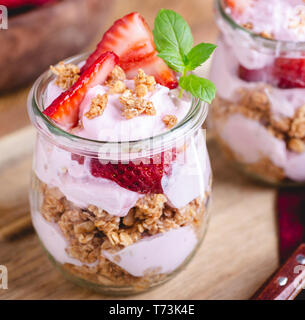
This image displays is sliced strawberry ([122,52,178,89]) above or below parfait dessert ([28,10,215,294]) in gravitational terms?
above

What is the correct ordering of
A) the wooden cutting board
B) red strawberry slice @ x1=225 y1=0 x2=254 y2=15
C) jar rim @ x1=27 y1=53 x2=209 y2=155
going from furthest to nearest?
red strawberry slice @ x1=225 y1=0 x2=254 y2=15, the wooden cutting board, jar rim @ x1=27 y1=53 x2=209 y2=155

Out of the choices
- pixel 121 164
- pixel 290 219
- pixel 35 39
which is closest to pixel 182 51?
pixel 121 164

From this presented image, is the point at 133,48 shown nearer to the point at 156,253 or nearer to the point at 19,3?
the point at 156,253

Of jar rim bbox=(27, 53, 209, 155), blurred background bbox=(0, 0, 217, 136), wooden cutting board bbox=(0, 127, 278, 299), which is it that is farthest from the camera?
blurred background bbox=(0, 0, 217, 136)

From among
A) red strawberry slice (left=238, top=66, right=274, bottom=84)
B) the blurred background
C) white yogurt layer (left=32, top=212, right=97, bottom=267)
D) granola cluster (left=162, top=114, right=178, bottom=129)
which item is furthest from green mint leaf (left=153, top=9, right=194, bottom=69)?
the blurred background

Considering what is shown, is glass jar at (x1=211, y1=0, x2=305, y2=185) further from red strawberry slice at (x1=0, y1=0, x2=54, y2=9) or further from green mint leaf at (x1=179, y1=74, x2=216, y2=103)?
red strawberry slice at (x1=0, y1=0, x2=54, y2=9)

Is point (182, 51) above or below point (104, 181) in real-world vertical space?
above

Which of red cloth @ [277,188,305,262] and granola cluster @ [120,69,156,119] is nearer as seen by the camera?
granola cluster @ [120,69,156,119]

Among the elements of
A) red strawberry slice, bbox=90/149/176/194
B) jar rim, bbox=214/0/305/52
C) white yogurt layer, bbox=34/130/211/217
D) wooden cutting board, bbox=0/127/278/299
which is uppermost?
jar rim, bbox=214/0/305/52

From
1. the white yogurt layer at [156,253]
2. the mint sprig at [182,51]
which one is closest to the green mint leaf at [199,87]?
the mint sprig at [182,51]
